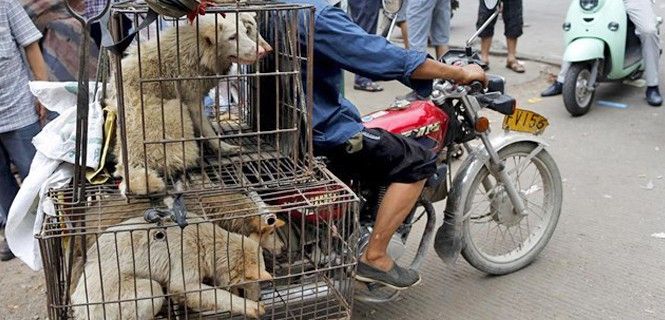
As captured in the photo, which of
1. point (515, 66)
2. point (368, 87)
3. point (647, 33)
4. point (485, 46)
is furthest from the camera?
point (515, 66)

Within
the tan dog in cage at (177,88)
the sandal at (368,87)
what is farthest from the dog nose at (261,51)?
the sandal at (368,87)

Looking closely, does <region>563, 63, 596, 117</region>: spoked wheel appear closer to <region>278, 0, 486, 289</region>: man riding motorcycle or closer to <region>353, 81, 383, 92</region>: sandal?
<region>353, 81, 383, 92</region>: sandal

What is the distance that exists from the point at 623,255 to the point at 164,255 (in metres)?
2.58

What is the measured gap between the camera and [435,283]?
11.3 feet

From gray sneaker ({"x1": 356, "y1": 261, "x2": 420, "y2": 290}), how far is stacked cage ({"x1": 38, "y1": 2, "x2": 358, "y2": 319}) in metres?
0.29

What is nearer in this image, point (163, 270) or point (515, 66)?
point (163, 270)

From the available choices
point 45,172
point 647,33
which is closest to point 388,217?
point 45,172

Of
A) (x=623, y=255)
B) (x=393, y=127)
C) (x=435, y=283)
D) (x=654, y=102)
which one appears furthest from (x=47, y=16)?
(x=654, y=102)

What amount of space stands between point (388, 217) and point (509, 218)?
35.0 inches

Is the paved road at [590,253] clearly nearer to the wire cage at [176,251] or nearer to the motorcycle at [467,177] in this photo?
the motorcycle at [467,177]

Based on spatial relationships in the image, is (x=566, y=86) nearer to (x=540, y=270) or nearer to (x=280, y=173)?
(x=540, y=270)

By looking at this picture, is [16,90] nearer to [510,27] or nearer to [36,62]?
[36,62]

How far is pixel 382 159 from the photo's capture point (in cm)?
270

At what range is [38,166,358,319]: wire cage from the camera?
2.07m
